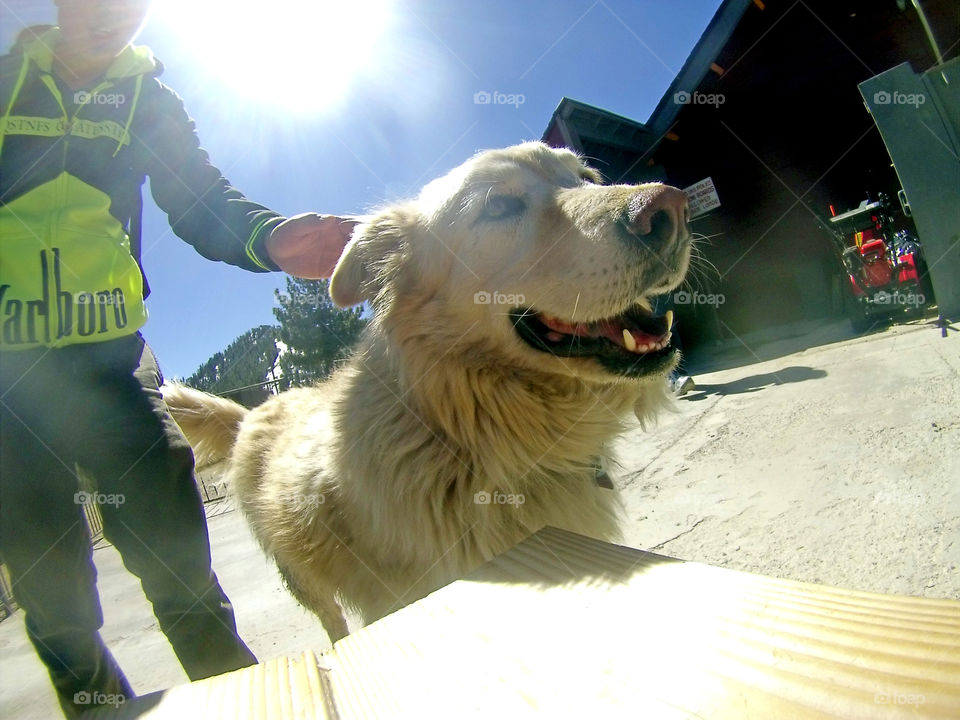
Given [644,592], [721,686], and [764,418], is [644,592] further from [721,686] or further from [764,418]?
[764,418]

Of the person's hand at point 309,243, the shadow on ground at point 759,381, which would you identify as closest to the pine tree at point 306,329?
the shadow on ground at point 759,381

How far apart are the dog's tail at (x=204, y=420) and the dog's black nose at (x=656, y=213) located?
3.03 meters

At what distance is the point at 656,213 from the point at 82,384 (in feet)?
6.82

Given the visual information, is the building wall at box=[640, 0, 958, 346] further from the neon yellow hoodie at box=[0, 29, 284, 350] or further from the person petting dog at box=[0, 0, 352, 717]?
the person petting dog at box=[0, 0, 352, 717]

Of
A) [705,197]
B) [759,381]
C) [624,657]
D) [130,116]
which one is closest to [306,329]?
[705,197]

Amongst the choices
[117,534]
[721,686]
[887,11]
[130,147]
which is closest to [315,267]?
[130,147]

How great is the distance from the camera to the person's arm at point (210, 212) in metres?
2.33

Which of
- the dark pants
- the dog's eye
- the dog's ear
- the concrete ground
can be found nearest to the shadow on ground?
the concrete ground

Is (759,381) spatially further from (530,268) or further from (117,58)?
(117,58)

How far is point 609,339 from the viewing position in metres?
2.14

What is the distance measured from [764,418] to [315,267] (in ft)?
12.0

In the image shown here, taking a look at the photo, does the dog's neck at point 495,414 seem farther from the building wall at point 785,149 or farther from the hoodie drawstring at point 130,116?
the building wall at point 785,149

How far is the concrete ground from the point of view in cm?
212

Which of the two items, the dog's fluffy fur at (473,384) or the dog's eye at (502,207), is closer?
the dog's fluffy fur at (473,384)
